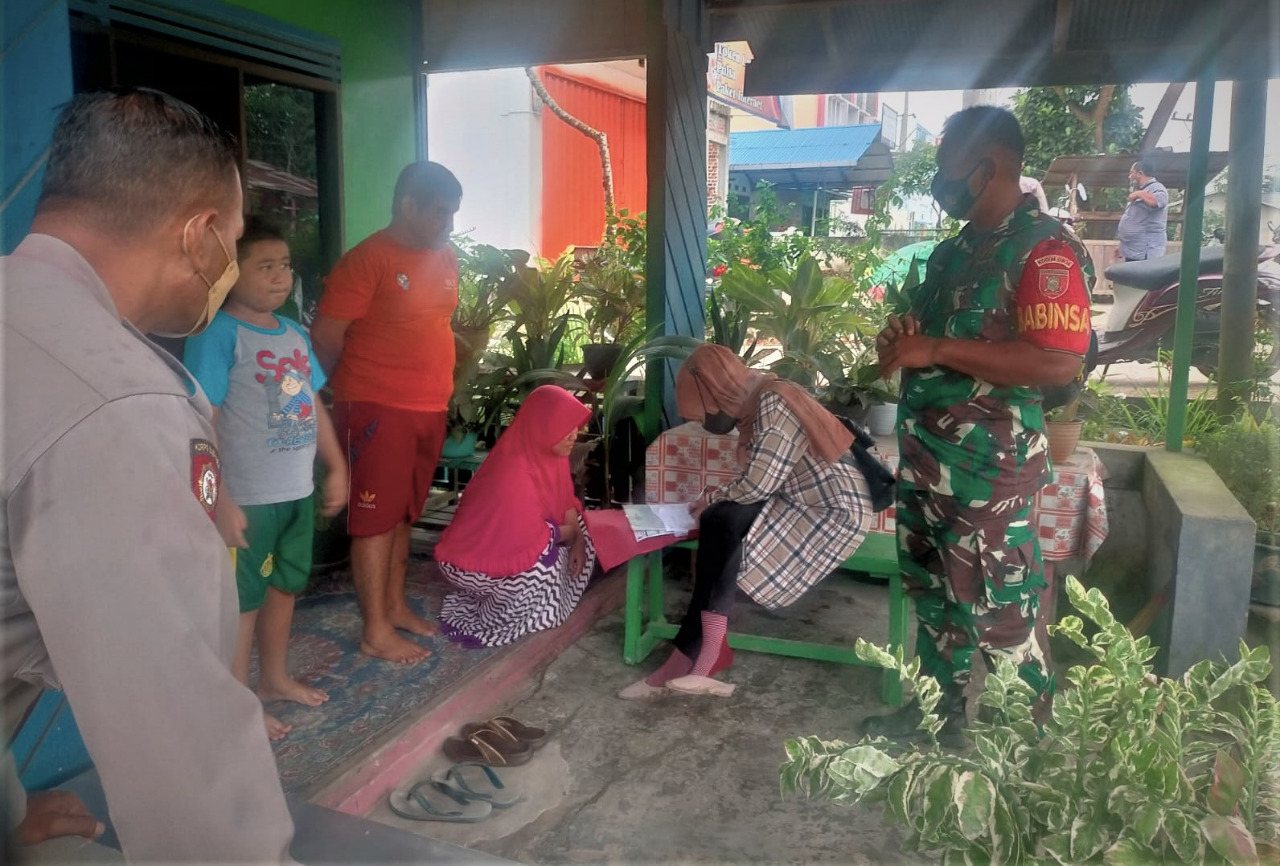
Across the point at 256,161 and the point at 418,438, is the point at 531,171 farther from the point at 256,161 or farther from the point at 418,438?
the point at 418,438

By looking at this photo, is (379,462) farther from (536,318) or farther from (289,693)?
(536,318)

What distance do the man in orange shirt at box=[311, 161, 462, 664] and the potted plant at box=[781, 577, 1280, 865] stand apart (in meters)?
2.29

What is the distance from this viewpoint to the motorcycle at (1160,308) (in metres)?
6.07

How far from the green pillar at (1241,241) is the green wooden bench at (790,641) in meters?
2.16

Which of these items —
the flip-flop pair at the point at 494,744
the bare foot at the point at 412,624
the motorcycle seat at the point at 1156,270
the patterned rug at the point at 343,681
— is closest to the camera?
the patterned rug at the point at 343,681

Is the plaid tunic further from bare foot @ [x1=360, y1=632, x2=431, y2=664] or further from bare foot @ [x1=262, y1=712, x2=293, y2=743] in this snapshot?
bare foot @ [x1=262, y1=712, x2=293, y2=743]

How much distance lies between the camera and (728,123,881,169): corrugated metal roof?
19.4m

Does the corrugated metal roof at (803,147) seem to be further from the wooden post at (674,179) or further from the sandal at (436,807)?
the sandal at (436,807)

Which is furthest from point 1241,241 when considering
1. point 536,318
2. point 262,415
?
point 262,415

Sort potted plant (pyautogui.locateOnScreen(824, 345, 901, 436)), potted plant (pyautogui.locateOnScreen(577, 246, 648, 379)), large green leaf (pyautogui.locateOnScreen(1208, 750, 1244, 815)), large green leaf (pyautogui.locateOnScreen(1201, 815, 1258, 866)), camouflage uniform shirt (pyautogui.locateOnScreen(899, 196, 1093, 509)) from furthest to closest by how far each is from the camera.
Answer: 1. potted plant (pyautogui.locateOnScreen(577, 246, 648, 379))
2. potted plant (pyautogui.locateOnScreen(824, 345, 901, 436))
3. camouflage uniform shirt (pyautogui.locateOnScreen(899, 196, 1093, 509))
4. large green leaf (pyautogui.locateOnScreen(1208, 750, 1244, 815))
5. large green leaf (pyautogui.locateOnScreen(1201, 815, 1258, 866))

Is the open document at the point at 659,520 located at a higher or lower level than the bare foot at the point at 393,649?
higher

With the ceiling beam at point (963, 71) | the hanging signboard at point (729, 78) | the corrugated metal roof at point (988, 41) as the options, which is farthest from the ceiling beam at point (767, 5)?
the hanging signboard at point (729, 78)

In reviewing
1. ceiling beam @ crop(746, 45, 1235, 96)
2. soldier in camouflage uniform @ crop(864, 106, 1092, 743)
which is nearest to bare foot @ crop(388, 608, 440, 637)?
soldier in camouflage uniform @ crop(864, 106, 1092, 743)

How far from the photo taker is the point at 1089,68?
419 centimetres
